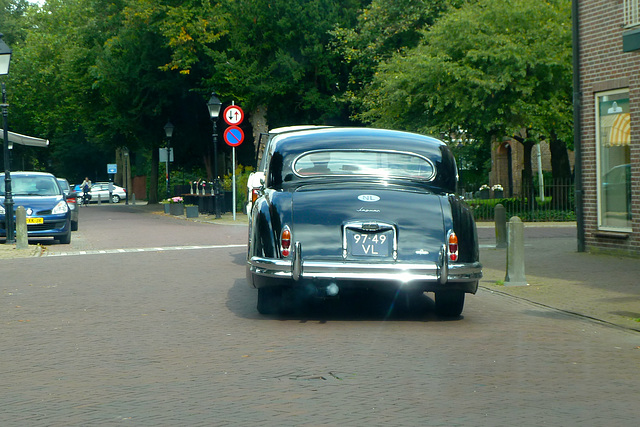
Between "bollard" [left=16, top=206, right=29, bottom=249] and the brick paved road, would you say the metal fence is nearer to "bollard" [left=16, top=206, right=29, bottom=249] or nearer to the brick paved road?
"bollard" [left=16, top=206, right=29, bottom=249]

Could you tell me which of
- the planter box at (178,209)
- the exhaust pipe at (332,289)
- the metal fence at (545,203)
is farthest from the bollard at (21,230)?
the planter box at (178,209)

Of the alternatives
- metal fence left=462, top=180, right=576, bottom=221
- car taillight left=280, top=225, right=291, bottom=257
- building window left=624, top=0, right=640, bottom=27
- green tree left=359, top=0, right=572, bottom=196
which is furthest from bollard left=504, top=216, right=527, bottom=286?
metal fence left=462, top=180, right=576, bottom=221

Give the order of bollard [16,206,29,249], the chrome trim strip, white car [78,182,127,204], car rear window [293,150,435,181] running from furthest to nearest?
white car [78,182,127,204] < bollard [16,206,29,249] < car rear window [293,150,435,181] < the chrome trim strip

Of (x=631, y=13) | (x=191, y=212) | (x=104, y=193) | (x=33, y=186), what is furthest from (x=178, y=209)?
(x=104, y=193)

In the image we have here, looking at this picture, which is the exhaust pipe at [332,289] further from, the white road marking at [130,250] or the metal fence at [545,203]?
the metal fence at [545,203]

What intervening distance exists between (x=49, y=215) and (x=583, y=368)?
16.4m

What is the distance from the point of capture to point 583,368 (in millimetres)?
6910

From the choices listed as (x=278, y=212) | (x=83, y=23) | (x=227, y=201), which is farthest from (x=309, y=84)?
(x=278, y=212)

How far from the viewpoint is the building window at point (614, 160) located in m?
16.1

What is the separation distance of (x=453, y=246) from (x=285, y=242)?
60.4 inches

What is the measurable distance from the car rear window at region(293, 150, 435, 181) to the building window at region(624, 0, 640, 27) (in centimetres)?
691

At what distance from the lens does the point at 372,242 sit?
345 inches

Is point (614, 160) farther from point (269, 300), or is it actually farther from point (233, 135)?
point (233, 135)

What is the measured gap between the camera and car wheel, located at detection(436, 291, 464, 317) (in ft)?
30.6
